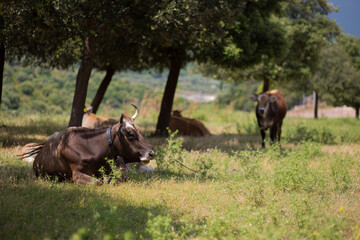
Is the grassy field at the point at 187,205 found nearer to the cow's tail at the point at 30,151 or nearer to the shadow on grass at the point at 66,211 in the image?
the shadow on grass at the point at 66,211

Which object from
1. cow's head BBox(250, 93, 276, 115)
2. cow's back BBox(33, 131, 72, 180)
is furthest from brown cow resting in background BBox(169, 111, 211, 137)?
cow's back BBox(33, 131, 72, 180)

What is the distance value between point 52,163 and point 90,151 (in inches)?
26.9

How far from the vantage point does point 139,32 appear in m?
9.29

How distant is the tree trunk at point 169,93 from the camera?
42.9 feet

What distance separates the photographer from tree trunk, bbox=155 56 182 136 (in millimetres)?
13086

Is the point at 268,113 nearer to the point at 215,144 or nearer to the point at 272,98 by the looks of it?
the point at 272,98

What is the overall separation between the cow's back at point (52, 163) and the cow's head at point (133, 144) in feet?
3.15

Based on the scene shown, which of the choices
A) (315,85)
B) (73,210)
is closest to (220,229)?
(73,210)

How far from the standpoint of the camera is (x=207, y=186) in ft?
20.7

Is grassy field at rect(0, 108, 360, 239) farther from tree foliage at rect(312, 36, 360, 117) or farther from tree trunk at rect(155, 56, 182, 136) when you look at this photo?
tree foliage at rect(312, 36, 360, 117)

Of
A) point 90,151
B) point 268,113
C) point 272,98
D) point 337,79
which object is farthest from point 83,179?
point 337,79

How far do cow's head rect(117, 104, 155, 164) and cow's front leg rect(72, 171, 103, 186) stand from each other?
2.10 feet

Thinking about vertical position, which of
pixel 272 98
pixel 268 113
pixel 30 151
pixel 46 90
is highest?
pixel 46 90

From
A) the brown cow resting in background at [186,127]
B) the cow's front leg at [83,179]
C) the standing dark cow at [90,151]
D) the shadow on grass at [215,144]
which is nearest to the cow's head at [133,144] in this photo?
the standing dark cow at [90,151]
